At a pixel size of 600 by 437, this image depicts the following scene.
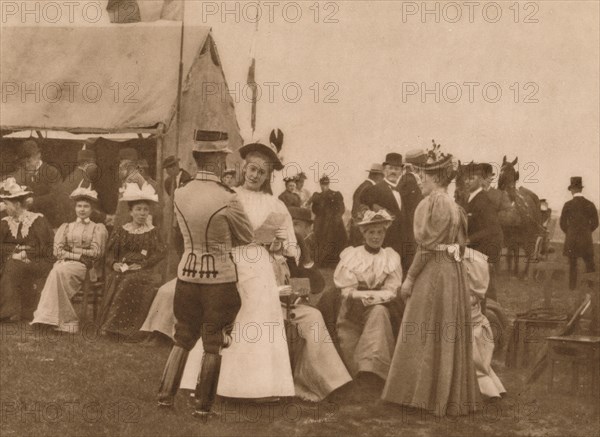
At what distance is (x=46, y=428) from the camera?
16.1ft

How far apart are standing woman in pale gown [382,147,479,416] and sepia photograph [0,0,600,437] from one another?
0.01 metres

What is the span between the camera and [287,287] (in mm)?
5324

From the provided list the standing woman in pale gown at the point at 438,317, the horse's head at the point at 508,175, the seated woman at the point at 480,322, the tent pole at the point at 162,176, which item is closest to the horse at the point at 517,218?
the horse's head at the point at 508,175

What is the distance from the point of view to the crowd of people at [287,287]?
170 inches

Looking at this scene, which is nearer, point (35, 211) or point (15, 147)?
point (35, 211)

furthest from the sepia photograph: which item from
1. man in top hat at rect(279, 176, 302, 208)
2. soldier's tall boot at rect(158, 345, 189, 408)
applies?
man in top hat at rect(279, 176, 302, 208)

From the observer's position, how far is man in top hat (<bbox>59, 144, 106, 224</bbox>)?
7.74m

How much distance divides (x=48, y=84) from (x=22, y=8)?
5.55 feet

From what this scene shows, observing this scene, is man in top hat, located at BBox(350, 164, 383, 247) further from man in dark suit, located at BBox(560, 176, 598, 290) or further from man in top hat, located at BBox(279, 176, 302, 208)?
man in top hat, located at BBox(279, 176, 302, 208)

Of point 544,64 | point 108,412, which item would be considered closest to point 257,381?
point 108,412

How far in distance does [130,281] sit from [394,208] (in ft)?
7.85

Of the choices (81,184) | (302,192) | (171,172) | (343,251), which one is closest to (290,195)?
(302,192)

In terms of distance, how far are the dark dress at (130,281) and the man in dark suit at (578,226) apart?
3.28m

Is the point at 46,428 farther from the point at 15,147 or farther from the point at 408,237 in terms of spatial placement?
the point at 15,147
